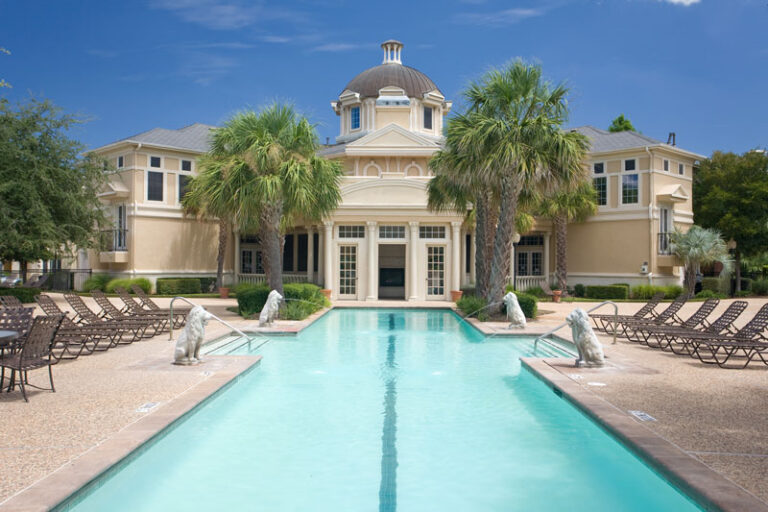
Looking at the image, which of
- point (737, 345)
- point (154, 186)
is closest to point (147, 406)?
point (737, 345)

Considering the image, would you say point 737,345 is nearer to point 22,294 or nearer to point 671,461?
point 671,461

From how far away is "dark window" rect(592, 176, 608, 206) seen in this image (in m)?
31.0

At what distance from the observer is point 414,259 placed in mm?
24547

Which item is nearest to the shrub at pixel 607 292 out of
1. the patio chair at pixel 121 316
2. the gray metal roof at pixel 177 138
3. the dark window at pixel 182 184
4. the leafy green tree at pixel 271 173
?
the leafy green tree at pixel 271 173

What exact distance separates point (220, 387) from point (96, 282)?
79.7 ft

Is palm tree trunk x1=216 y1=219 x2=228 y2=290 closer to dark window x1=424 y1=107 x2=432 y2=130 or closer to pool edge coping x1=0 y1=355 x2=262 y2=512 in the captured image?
dark window x1=424 y1=107 x2=432 y2=130

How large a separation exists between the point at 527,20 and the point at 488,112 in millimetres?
16007

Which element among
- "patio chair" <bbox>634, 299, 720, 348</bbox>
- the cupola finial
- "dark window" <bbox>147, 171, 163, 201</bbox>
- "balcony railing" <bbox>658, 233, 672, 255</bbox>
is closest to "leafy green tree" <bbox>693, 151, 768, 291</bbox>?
"balcony railing" <bbox>658, 233, 672, 255</bbox>

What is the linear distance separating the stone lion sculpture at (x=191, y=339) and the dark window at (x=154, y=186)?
2235 centimetres

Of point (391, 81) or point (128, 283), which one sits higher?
point (391, 81)

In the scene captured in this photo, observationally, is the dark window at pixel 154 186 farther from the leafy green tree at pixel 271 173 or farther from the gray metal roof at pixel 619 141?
the gray metal roof at pixel 619 141

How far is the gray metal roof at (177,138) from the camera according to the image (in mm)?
30406

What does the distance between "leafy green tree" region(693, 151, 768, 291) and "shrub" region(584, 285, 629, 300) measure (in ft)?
25.5

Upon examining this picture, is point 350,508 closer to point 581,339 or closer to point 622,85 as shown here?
point 581,339
